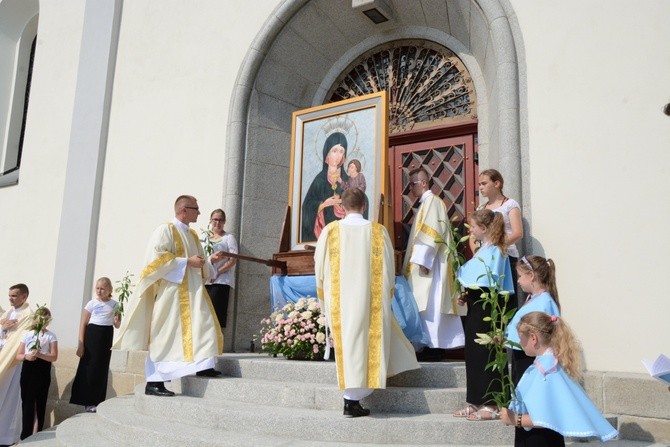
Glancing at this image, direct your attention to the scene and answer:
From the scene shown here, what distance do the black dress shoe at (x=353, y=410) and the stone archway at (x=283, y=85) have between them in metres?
3.42

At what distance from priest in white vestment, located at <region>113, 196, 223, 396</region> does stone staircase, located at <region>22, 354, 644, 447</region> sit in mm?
197

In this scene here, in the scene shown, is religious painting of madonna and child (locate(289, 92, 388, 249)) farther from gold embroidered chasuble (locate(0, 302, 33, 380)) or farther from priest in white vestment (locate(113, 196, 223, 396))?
gold embroidered chasuble (locate(0, 302, 33, 380))

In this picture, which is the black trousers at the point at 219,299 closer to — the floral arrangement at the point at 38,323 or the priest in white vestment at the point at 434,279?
the floral arrangement at the point at 38,323

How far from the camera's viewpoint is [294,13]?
7426 mm

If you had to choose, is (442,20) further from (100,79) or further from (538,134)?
(100,79)

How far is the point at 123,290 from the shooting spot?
7.41 meters

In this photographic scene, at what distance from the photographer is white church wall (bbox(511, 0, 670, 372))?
4.77 metres

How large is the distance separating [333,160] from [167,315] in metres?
2.68

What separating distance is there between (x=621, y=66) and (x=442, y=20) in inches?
98.9

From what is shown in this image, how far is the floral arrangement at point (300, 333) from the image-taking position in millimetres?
5258

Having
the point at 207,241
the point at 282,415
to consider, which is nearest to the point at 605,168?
the point at 282,415

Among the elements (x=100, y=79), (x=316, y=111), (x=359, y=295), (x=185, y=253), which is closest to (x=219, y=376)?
(x=185, y=253)

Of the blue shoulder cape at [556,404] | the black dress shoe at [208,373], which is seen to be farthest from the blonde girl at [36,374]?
the blue shoulder cape at [556,404]

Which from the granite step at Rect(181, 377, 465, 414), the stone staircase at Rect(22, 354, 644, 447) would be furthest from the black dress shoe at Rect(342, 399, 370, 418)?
the granite step at Rect(181, 377, 465, 414)
